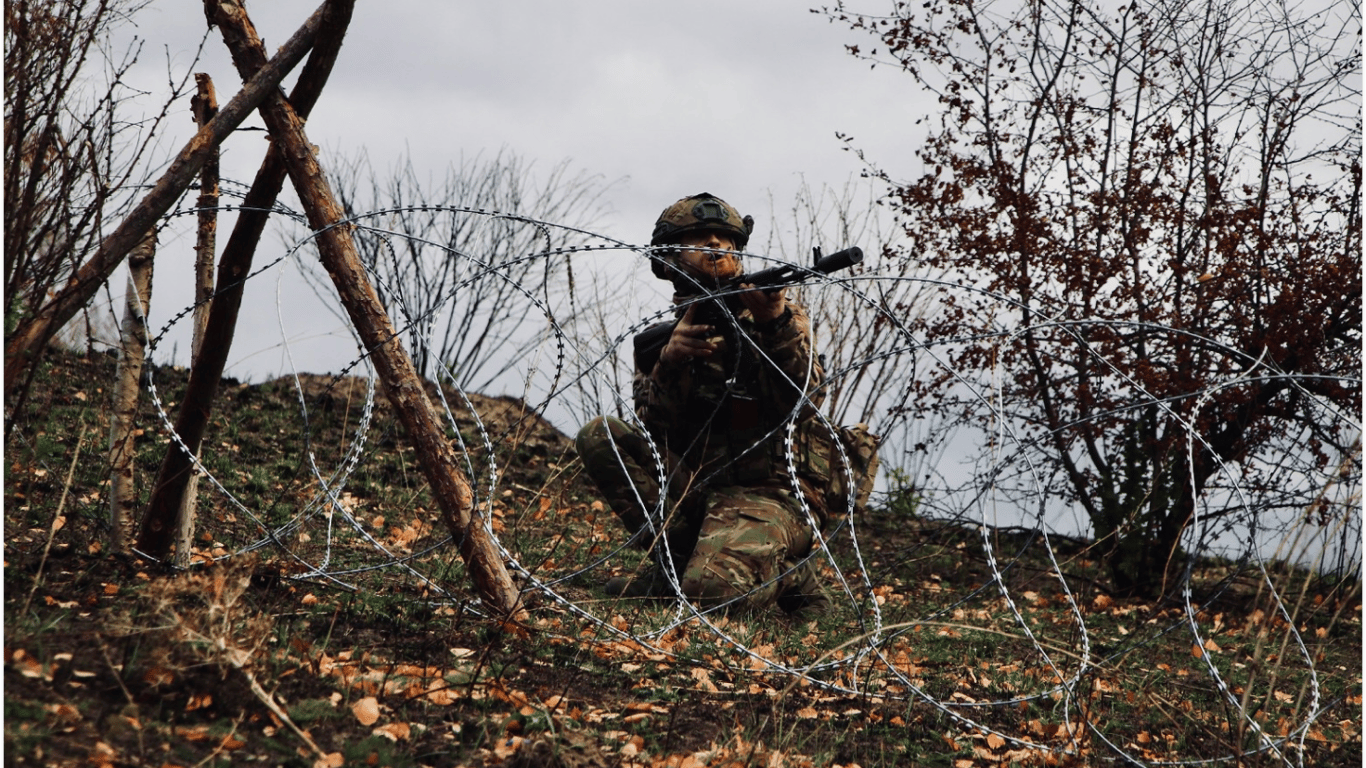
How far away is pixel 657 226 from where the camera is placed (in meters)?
5.59

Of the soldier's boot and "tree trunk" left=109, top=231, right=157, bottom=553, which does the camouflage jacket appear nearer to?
the soldier's boot

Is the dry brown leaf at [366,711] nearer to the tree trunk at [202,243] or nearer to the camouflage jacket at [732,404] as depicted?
the tree trunk at [202,243]

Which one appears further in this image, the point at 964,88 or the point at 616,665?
the point at 964,88

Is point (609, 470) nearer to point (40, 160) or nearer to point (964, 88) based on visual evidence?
point (40, 160)

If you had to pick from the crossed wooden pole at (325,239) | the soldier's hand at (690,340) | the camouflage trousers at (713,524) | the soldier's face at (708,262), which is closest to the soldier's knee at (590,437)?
the camouflage trousers at (713,524)

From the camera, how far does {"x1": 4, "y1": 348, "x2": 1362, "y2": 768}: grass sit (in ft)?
9.36

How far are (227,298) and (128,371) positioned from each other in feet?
1.84

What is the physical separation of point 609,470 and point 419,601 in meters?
1.81

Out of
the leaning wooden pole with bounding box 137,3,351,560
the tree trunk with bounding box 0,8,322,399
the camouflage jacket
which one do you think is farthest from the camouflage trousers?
the tree trunk with bounding box 0,8,322,399

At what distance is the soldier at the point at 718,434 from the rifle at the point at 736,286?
0.02 meters

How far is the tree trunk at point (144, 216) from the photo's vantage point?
3.34 metres

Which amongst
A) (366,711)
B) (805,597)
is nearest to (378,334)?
(366,711)

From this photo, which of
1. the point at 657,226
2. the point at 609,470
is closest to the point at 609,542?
the point at 609,470

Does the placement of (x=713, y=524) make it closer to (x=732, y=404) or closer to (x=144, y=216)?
(x=732, y=404)
